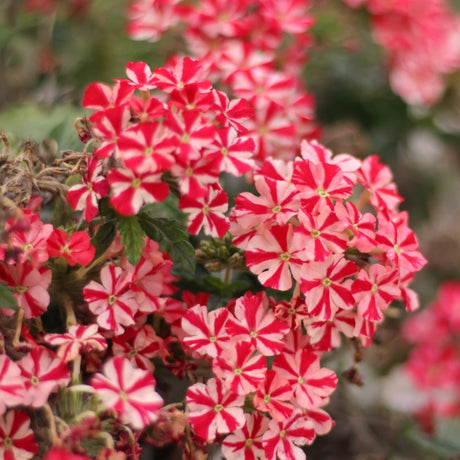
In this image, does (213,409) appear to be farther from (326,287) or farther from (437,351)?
(437,351)

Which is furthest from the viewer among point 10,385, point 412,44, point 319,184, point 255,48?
point 412,44

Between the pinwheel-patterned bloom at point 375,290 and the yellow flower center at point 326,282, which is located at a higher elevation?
the yellow flower center at point 326,282

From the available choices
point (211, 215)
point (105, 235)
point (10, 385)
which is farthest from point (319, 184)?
point (10, 385)

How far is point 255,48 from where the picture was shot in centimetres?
92

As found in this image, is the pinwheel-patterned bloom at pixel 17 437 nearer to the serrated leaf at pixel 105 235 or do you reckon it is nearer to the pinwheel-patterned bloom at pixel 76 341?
the pinwheel-patterned bloom at pixel 76 341

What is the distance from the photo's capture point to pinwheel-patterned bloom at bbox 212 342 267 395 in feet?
1.73

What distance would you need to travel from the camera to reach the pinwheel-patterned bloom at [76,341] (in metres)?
0.51

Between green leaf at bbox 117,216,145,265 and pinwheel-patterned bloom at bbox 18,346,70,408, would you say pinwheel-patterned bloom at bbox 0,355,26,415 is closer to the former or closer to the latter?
pinwheel-patterned bloom at bbox 18,346,70,408

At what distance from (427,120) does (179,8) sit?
0.66 metres

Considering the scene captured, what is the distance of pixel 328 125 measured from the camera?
130cm

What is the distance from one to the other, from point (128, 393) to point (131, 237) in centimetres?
14

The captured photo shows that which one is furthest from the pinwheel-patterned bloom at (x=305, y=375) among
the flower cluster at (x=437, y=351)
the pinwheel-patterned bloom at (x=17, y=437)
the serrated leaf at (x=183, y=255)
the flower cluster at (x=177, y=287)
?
the flower cluster at (x=437, y=351)

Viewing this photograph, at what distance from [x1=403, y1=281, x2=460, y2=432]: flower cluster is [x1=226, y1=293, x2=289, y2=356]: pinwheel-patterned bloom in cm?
85

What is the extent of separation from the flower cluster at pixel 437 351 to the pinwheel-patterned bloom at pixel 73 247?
97 centimetres
